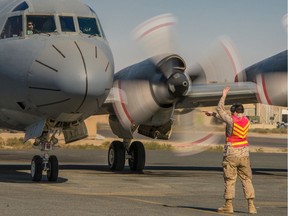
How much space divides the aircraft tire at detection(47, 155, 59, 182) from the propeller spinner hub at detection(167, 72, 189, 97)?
4.41 meters

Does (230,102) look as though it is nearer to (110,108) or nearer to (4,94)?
(110,108)

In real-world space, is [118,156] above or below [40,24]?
below

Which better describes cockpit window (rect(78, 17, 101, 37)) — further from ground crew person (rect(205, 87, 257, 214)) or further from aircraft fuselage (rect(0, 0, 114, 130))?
ground crew person (rect(205, 87, 257, 214))

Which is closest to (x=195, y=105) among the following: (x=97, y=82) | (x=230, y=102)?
(x=230, y=102)

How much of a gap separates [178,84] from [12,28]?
5.02 m

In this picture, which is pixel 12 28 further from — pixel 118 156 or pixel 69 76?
pixel 118 156

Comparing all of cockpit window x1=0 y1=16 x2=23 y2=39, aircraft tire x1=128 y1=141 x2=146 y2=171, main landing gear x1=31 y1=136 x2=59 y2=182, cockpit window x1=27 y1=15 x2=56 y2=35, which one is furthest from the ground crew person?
aircraft tire x1=128 y1=141 x2=146 y2=171

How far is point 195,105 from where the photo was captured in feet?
81.9

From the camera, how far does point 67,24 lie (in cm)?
1864

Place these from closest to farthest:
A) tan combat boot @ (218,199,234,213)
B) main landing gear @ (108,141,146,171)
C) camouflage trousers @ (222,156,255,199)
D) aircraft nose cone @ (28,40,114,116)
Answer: tan combat boot @ (218,199,234,213) → camouflage trousers @ (222,156,255,199) → aircraft nose cone @ (28,40,114,116) → main landing gear @ (108,141,146,171)

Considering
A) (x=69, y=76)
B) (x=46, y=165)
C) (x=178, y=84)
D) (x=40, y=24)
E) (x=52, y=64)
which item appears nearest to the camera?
(x=69, y=76)

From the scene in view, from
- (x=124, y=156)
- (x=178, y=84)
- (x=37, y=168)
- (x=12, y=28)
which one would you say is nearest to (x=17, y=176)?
(x=37, y=168)

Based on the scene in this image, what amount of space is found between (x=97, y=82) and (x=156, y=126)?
6.85 metres

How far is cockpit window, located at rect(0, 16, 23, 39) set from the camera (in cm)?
1861
